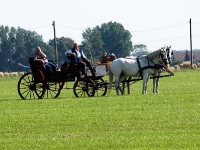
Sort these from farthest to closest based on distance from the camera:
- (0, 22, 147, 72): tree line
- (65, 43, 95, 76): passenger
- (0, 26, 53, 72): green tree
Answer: (0, 26, 53, 72): green tree → (0, 22, 147, 72): tree line → (65, 43, 95, 76): passenger

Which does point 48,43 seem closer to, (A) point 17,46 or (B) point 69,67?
(A) point 17,46

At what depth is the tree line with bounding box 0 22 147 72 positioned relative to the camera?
109m

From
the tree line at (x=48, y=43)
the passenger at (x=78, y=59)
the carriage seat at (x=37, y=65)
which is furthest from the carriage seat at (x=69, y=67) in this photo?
the tree line at (x=48, y=43)

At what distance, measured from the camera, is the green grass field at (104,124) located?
12.6 meters

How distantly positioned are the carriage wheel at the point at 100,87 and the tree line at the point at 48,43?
7661cm

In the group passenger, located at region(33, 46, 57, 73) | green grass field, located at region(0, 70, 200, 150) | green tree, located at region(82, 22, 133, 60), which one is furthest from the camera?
green tree, located at region(82, 22, 133, 60)

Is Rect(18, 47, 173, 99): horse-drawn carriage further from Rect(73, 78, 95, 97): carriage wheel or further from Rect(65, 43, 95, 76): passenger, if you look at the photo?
Rect(65, 43, 95, 76): passenger

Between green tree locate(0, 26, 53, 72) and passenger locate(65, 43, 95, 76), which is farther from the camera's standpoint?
green tree locate(0, 26, 53, 72)

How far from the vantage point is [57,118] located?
16.6 metres

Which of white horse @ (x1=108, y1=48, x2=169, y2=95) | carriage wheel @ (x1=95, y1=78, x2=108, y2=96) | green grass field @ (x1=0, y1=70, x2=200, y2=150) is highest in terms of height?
white horse @ (x1=108, y1=48, x2=169, y2=95)

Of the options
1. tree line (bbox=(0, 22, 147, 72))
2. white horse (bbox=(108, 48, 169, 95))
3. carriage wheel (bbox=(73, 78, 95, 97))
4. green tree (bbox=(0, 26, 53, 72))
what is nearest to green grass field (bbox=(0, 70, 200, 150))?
carriage wheel (bbox=(73, 78, 95, 97))

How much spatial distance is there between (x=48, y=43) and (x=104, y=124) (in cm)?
11415

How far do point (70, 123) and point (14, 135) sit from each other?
173 centimetres

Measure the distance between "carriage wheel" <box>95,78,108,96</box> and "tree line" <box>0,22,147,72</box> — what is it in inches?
3016
